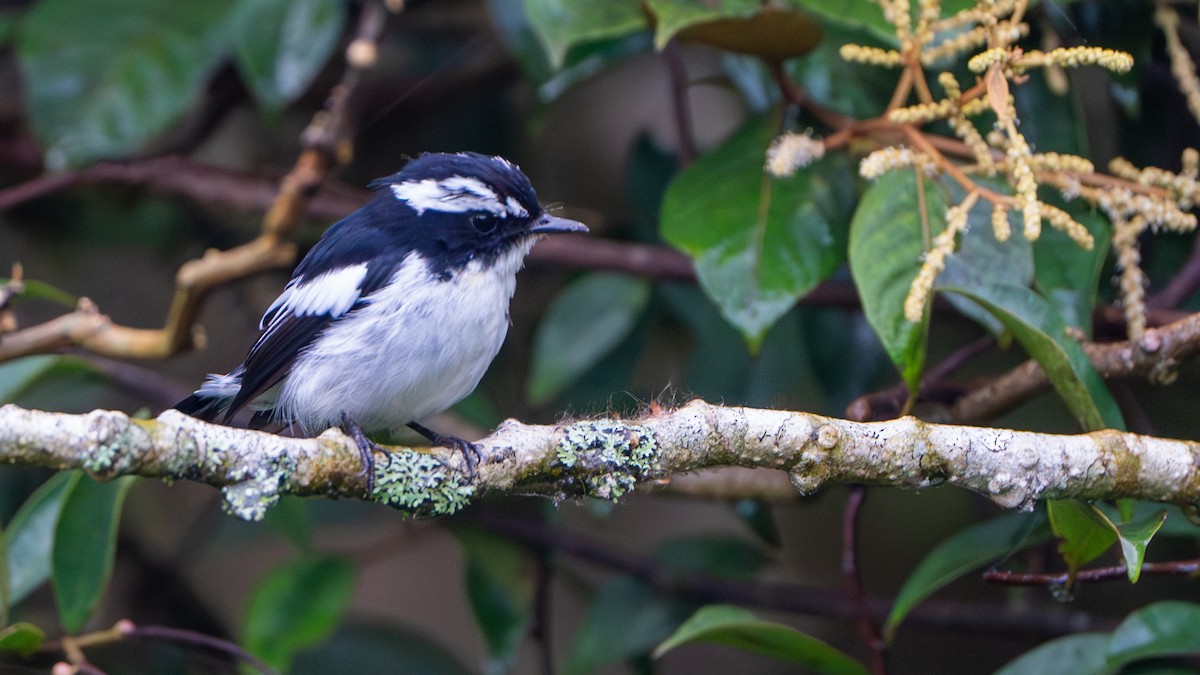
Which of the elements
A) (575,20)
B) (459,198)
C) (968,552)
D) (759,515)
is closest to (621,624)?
(759,515)

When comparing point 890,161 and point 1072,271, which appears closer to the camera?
point 890,161

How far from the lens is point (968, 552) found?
7.99 ft

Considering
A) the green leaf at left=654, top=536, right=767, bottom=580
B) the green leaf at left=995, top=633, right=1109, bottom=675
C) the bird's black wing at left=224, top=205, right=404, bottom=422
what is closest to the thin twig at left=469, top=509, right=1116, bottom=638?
the green leaf at left=654, top=536, right=767, bottom=580

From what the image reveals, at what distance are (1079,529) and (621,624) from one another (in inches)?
58.7

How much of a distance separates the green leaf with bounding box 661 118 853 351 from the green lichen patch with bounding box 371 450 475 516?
766mm

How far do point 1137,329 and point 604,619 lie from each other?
1.65m

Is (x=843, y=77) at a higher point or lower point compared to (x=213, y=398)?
higher

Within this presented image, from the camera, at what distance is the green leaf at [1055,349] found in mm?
1962

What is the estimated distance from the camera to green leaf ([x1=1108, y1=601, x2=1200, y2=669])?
211 centimetres

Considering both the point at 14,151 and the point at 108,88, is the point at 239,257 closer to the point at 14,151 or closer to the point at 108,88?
the point at 108,88

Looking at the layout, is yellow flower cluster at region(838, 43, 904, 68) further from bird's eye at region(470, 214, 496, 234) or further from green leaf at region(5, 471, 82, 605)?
green leaf at region(5, 471, 82, 605)

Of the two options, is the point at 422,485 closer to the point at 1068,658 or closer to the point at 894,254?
the point at 894,254

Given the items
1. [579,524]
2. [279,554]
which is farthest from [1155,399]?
[279,554]

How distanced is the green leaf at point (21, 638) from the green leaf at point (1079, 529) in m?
1.92
